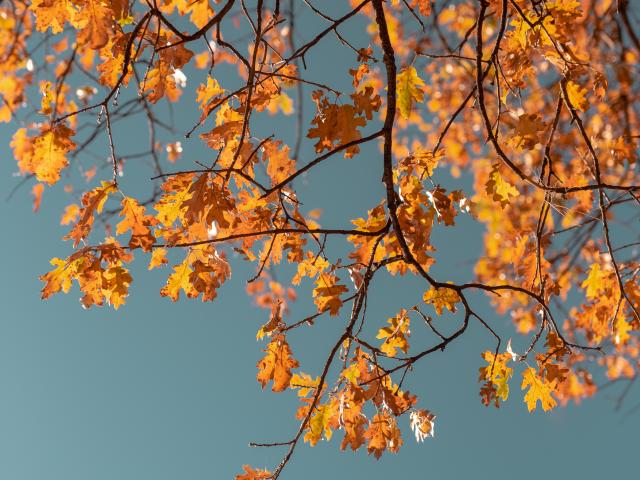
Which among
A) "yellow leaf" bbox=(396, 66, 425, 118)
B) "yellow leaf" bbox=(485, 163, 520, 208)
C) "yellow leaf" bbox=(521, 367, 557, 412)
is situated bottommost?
"yellow leaf" bbox=(521, 367, 557, 412)

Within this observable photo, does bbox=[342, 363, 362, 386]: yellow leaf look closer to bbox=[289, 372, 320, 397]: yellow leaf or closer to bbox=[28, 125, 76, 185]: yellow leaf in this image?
bbox=[289, 372, 320, 397]: yellow leaf

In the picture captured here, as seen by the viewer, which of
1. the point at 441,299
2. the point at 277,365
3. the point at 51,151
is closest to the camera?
the point at 277,365

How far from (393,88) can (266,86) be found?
555mm

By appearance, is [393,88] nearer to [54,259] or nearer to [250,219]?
[250,219]

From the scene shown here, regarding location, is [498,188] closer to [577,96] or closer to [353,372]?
[577,96]

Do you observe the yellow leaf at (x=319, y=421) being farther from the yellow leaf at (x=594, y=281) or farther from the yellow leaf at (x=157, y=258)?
the yellow leaf at (x=594, y=281)

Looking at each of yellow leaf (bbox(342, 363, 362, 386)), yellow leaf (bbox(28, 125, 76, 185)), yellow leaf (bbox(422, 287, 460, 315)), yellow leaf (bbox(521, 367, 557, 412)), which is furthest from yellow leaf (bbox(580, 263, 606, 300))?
yellow leaf (bbox(28, 125, 76, 185))

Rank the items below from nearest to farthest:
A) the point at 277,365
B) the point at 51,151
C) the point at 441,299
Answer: the point at 277,365
the point at 51,151
the point at 441,299

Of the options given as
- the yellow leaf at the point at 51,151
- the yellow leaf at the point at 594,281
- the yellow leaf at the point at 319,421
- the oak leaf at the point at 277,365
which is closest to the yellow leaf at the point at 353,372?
the yellow leaf at the point at 319,421

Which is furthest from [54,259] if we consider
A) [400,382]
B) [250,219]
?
[400,382]

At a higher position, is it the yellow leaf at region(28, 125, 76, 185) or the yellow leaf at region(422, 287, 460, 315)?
the yellow leaf at region(28, 125, 76, 185)

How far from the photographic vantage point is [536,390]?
7.43 ft

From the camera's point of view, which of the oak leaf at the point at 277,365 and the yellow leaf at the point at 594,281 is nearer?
the oak leaf at the point at 277,365

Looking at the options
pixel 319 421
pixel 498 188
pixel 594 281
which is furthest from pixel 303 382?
pixel 594 281
